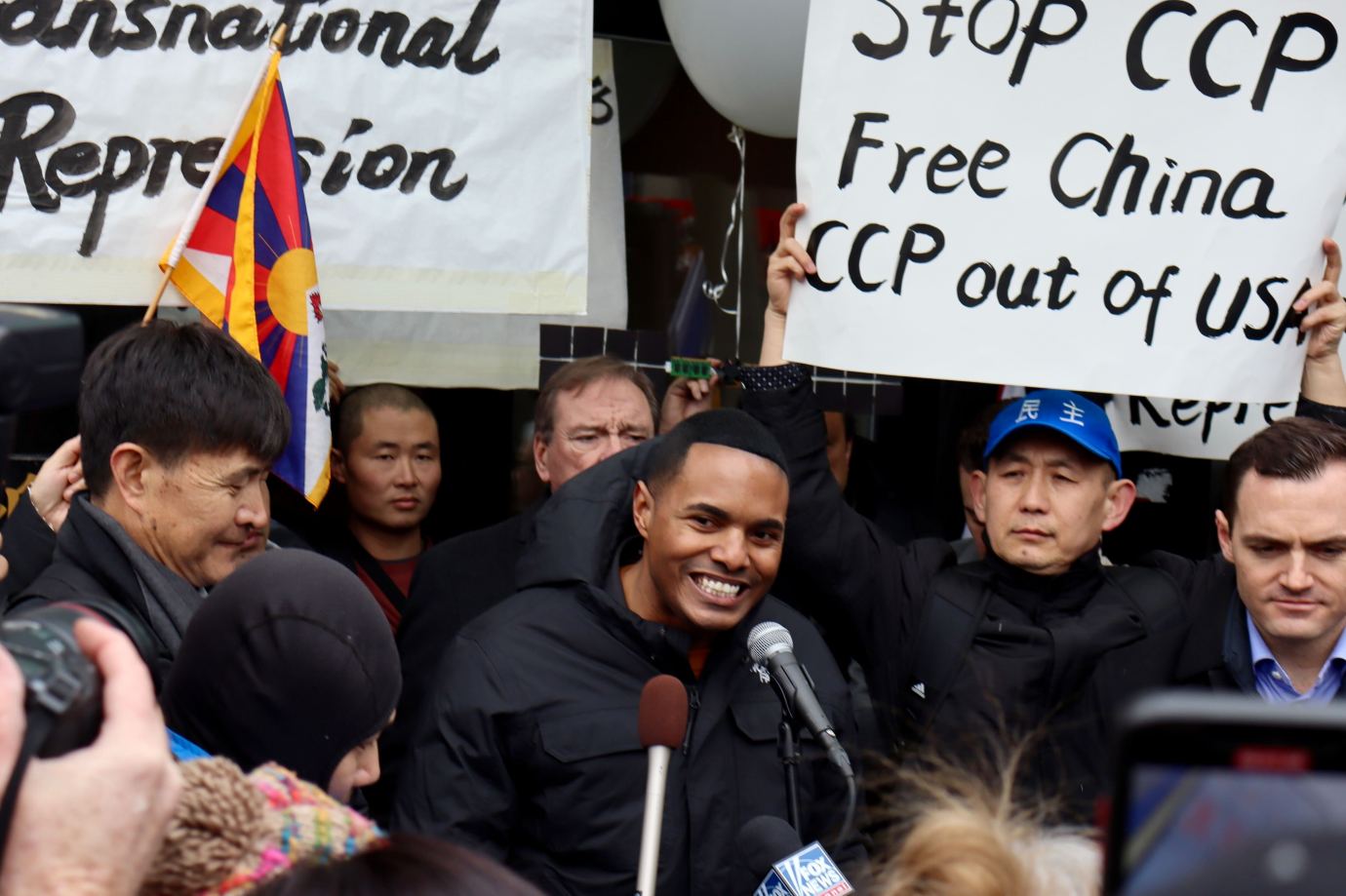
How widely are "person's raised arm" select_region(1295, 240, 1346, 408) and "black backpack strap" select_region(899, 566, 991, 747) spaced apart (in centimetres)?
101

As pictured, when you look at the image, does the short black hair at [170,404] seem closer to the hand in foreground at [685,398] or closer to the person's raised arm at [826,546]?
the person's raised arm at [826,546]

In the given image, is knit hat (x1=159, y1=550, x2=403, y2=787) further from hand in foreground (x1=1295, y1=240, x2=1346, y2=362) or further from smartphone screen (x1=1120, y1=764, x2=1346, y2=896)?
hand in foreground (x1=1295, y1=240, x2=1346, y2=362)

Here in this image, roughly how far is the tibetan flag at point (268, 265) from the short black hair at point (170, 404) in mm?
→ 856

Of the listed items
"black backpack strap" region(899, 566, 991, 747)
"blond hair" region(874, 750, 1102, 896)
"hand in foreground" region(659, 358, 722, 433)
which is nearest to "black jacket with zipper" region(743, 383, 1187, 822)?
"black backpack strap" region(899, 566, 991, 747)

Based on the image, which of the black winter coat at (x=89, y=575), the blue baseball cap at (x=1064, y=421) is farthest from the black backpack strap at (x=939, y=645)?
the black winter coat at (x=89, y=575)

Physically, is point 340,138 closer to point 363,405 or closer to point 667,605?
point 363,405

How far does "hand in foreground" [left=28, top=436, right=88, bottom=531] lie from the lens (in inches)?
127

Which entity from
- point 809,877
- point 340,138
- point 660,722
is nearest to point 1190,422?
point 340,138

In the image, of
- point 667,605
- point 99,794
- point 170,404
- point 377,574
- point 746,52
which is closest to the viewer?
point 99,794

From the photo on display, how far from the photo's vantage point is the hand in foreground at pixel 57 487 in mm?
3236

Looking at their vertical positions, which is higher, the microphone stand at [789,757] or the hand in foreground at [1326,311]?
the hand in foreground at [1326,311]

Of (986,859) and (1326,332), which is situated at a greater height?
(1326,332)

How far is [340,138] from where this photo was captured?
408 centimetres

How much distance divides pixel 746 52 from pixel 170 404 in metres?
2.31
